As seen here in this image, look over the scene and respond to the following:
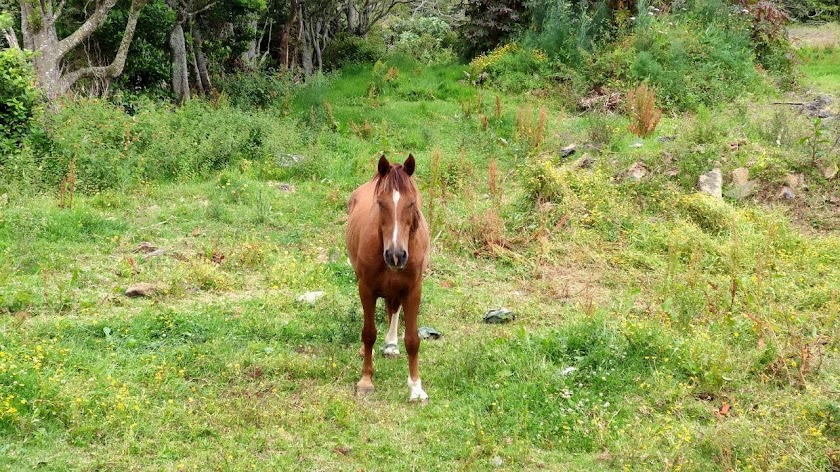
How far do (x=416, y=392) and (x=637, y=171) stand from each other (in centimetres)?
645

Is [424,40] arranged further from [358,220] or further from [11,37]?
[358,220]

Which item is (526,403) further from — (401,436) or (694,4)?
(694,4)

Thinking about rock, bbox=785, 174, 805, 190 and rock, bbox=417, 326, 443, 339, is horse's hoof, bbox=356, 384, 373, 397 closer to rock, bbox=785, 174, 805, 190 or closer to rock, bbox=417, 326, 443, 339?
rock, bbox=417, 326, 443, 339

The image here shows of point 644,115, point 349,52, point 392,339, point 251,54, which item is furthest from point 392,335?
point 349,52

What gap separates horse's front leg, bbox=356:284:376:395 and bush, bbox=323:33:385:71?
61.3 feet

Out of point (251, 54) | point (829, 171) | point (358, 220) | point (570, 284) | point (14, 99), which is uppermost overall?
point (14, 99)

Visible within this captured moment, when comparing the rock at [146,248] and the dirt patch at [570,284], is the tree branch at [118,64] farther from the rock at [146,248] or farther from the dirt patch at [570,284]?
the dirt patch at [570,284]

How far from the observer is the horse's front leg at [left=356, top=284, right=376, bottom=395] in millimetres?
5348

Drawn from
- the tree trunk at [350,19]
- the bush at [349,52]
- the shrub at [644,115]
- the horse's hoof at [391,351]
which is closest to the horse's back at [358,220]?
the horse's hoof at [391,351]

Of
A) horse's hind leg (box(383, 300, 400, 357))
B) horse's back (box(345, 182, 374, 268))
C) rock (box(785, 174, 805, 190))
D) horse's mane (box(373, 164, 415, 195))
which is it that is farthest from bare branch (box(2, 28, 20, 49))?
rock (box(785, 174, 805, 190))

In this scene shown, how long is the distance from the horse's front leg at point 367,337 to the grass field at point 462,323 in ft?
0.43

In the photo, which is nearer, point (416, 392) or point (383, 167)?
point (383, 167)

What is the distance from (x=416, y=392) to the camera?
5262 mm

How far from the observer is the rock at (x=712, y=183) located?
9594 mm
